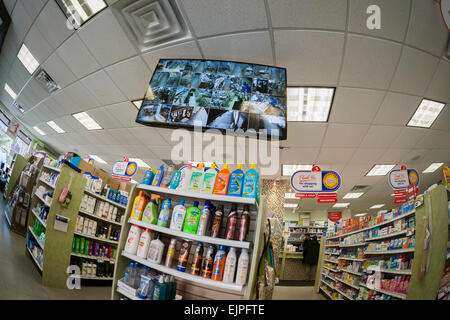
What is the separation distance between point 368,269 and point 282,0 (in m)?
4.63

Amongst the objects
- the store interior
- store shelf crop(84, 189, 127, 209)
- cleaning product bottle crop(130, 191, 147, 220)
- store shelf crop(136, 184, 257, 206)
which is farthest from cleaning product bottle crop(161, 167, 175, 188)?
store shelf crop(84, 189, 127, 209)

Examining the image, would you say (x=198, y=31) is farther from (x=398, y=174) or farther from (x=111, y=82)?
(x=398, y=174)

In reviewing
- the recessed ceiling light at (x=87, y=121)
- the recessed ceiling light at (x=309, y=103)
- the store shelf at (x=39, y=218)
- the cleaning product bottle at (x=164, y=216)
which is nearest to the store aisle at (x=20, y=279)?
the store shelf at (x=39, y=218)

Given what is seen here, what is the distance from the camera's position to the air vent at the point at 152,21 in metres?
2.16

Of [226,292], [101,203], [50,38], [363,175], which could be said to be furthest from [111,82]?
[363,175]

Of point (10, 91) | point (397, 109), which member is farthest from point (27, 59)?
point (397, 109)

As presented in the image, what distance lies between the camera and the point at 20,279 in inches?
86.0

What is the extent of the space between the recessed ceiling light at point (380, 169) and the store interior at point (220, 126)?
0.26 metres

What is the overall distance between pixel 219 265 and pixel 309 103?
9.21 feet

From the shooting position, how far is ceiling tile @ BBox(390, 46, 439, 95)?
224 cm

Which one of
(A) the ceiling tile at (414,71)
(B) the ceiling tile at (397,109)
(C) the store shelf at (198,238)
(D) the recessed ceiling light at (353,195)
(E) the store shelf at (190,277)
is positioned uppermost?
(A) the ceiling tile at (414,71)

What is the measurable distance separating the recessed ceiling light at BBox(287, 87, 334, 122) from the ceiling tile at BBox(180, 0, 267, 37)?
44.9 inches

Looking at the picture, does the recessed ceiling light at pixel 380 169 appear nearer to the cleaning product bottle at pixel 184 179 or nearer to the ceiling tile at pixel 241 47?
the ceiling tile at pixel 241 47

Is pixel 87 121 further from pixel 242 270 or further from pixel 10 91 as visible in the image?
pixel 242 270
